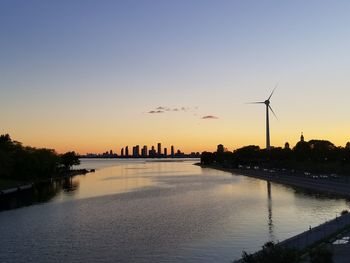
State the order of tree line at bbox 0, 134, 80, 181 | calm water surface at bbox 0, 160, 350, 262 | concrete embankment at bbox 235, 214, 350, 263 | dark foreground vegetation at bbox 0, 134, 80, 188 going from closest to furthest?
1. concrete embankment at bbox 235, 214, 350, 263
2. calm water surface at bbox 0, 160, 350, 262
3. dark foreground vegetation at bbox 0, 134, 80, 188
4. tree line at bbox 0, 134, 80, 181

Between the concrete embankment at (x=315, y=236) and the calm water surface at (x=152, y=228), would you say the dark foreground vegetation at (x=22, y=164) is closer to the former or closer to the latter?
the calm water surface at (x=152, y=228)

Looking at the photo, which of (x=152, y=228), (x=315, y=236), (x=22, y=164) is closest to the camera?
(x=315, y=236)

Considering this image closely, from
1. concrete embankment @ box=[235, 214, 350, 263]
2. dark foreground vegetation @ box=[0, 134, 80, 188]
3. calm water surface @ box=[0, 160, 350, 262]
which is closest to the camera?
concrete embankment @ box=[235, 214, 350, 263]

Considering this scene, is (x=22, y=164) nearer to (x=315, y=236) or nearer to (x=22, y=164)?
(x=22, y=164)

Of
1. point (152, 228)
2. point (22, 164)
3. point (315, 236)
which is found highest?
point (22, 164)

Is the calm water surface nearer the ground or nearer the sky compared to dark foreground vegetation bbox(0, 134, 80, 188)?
nearer the ground

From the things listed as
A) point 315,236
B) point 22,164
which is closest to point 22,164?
point 22,164

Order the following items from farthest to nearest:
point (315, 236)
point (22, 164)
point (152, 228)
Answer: point (22, 164)
point (152, 228)
point (315, 236)

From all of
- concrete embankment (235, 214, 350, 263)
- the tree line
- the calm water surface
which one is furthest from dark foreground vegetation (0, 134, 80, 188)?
concrete embankment (235, 214, 350, 263)

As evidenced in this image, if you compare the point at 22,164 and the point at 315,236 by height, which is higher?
the point at 22,164

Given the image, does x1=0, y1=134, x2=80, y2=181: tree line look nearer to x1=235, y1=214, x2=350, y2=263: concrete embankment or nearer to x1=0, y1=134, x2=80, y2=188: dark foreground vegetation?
x1=0, y1=134, x2=80, y2=188: dark foreground vegetation

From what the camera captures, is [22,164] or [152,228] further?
[22,164]

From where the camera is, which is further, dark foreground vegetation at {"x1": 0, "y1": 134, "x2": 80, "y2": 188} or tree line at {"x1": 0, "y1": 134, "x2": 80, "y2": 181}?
tree line at {"x1": 0, "y1": 134, "x2": 80, "y2": 181}

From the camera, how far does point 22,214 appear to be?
8138 centimetres
